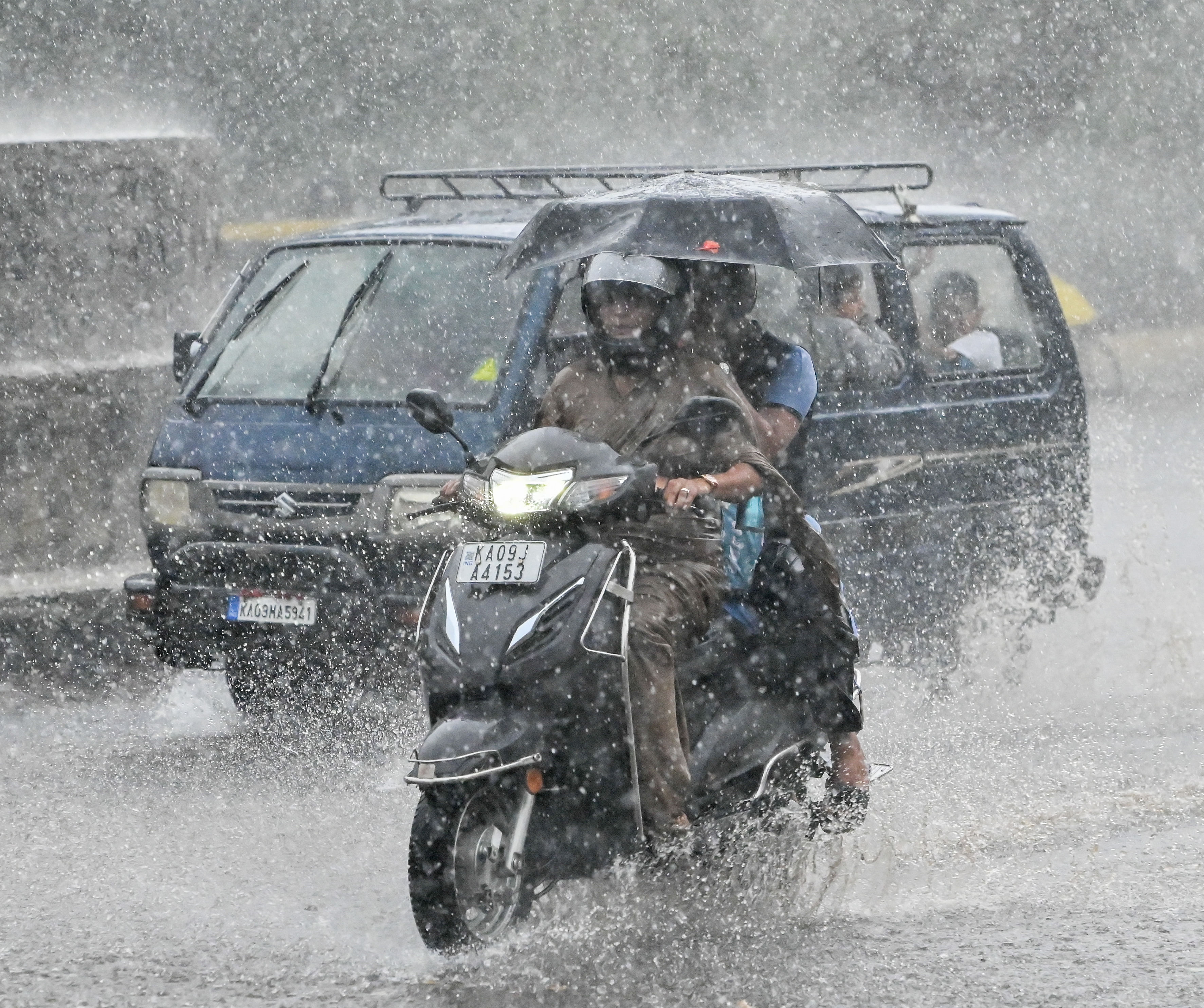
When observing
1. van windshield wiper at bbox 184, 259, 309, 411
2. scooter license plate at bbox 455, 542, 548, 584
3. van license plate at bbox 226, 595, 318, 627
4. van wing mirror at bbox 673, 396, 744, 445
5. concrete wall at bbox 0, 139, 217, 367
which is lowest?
van license plate at bbox 226, 595, 318, 627

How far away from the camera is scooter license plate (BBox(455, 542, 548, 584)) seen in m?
5.26

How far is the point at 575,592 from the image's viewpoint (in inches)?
206

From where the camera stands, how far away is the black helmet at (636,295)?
18.8ft

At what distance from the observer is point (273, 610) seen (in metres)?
7.71

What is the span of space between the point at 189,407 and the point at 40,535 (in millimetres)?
1863

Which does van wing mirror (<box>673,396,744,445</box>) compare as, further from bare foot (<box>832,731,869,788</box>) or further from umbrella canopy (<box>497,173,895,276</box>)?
bare foot (<box>832,731,869,788</box>)

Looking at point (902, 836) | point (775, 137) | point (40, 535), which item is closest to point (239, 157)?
point (775, 137)

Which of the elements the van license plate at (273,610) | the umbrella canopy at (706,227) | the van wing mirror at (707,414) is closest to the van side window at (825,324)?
the umbrella canopy at (706,227)

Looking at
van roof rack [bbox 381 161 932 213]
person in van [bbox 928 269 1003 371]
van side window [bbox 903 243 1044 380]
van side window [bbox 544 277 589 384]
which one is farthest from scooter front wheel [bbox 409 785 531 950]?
person in van [bbox 928 269 1003 371]

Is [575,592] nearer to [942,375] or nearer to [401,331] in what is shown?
[401,331]

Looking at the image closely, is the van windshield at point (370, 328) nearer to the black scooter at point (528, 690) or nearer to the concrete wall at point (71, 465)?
the concrete wall at point (71, 465)

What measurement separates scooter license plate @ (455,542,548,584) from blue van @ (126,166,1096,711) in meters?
1.63

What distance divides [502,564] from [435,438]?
2330mm

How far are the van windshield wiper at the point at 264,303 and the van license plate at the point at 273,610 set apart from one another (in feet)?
3.93
